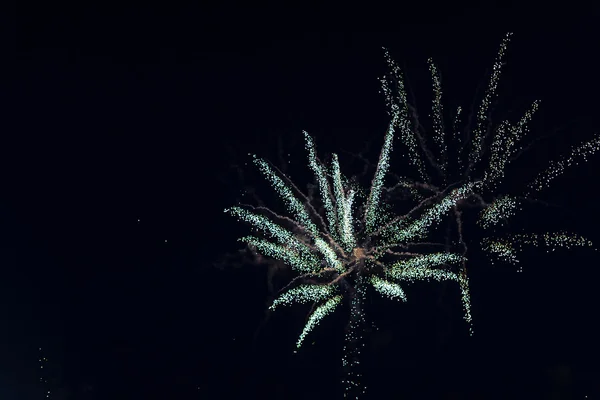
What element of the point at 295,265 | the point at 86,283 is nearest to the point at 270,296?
the point at 295,265

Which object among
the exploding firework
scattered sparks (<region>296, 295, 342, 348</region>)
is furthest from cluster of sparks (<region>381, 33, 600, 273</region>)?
scattered sparks (<region>296, 295, 342, 348</region>)

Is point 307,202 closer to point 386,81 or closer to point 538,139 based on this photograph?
point 386,81

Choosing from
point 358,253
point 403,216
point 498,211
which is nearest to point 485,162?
point 498,211

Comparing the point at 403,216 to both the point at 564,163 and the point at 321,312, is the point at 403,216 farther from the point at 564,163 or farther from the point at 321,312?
the point at 564,163

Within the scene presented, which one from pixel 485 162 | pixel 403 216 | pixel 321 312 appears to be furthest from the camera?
pixel 321 312

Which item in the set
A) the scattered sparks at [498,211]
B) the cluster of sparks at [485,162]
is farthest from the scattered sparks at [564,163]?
the scattered sparks at [498,211]

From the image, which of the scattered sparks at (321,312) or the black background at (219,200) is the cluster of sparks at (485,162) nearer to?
the black background at (219,200)

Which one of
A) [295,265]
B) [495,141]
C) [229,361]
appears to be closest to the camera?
[495,141]
